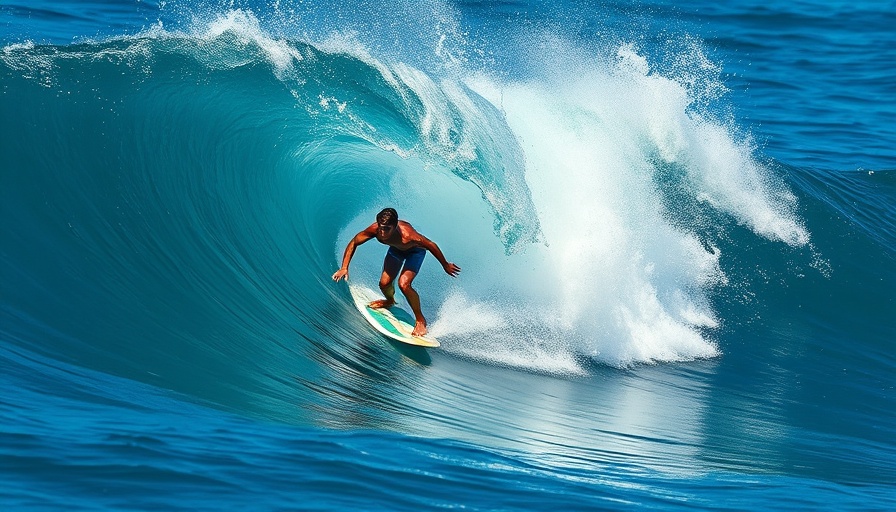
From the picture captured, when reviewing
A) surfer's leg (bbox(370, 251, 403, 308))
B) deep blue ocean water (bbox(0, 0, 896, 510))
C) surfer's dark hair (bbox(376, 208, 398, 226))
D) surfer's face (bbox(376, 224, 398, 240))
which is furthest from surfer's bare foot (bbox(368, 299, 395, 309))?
surfer's dark hair (bbox(376, 208, 398, 226))

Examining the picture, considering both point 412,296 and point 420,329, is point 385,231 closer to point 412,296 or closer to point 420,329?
point 412,296

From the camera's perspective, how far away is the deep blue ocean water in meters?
5.77

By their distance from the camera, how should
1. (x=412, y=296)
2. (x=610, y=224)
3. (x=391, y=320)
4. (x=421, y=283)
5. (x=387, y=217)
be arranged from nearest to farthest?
(x=387, y=217), (x=412, y=296), (x=391, y=320), (x=421, y=283), (x=610, y=224)

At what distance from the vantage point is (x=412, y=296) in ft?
29.1

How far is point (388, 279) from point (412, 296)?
1.39 ft

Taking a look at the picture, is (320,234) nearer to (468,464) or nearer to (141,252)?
(141,252)

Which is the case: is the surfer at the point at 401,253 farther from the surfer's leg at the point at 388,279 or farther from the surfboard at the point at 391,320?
the surfboard at the point at 391,320

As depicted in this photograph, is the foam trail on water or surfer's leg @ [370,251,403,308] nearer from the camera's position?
surfer's leg @ [370,251,403,308]

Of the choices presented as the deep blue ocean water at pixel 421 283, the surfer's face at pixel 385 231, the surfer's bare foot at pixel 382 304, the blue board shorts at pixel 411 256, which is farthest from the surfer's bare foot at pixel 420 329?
the surfer's face at pixel 385 231

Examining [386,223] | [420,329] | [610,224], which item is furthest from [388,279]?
[610,224]

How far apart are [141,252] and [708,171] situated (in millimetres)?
7909

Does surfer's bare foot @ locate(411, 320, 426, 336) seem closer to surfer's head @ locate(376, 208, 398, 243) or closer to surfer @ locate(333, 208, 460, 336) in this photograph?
surfer @ locate(333, 208, 460, 336)

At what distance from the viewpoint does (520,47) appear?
47.8 ft

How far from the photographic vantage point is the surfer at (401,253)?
8.47 meters
